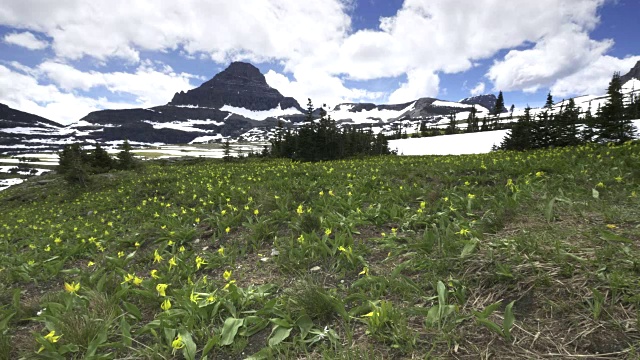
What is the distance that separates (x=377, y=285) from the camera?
3.29 meters

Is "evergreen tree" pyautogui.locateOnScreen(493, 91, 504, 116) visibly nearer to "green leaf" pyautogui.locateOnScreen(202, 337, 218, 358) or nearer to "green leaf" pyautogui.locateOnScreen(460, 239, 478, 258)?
"green leaf" pyautogui.locateOnScreen(460, 239, 478, 258)

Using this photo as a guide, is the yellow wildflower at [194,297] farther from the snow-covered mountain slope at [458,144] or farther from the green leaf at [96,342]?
the snow-covered mountain slope at [458,144]

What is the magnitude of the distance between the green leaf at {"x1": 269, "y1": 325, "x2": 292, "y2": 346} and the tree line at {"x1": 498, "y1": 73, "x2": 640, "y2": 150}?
4538 cm

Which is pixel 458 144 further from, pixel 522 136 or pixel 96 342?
pixel 96 342

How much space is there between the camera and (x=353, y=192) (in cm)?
732

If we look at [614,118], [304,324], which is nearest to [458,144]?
[614,118]

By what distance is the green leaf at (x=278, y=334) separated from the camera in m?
2.59

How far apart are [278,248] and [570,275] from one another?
368 centimetres

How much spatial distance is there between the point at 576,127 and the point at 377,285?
61152 millimetres

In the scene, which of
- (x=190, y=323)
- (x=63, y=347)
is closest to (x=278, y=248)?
(x=190, y=323)

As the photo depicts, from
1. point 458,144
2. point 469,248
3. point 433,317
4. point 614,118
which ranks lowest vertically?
point 433,317

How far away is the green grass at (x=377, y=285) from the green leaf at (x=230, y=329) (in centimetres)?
1

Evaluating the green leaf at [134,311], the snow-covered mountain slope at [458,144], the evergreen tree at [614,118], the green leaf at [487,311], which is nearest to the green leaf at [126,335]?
the green leaf at [134,311]

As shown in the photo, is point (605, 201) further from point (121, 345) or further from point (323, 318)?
point (121, 345)
